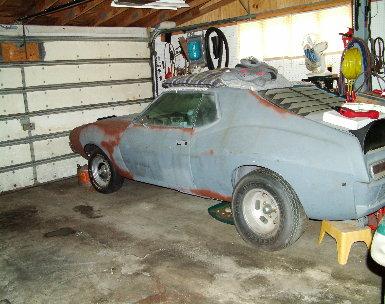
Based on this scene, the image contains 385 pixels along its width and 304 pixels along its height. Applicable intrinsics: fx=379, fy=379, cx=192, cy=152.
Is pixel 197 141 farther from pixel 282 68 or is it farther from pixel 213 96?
pixel 282 68

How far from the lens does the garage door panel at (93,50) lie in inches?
328

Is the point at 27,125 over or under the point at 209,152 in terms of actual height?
over

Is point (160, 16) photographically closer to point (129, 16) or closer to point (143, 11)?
point (143, 11)

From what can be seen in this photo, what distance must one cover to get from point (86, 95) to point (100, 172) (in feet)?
8.65

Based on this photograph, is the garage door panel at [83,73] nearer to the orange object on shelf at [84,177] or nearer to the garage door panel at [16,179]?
the garage door panel at [16,179]

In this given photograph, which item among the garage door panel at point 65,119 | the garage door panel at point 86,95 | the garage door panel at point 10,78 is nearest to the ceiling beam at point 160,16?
the garage door panel at point 86,95

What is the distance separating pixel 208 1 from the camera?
8930 millimetres

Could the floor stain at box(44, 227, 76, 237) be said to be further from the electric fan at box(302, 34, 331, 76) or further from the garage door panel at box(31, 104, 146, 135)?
the electric fan at box(302, 34, 331, 76)

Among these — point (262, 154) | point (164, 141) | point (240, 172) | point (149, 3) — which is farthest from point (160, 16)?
point (262, 154)

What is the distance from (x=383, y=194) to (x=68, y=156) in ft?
22.7

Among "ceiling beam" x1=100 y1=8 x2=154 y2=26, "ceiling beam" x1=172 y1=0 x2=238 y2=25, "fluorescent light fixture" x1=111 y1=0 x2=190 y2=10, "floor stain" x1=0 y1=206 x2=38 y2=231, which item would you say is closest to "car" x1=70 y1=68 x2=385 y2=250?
"floor stain" x1=0 y1=206 x2=38 y2=231

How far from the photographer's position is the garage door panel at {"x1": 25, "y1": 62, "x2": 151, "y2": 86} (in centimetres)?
812

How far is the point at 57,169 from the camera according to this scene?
864 centimetres

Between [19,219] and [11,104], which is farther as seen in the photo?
[11,104]
